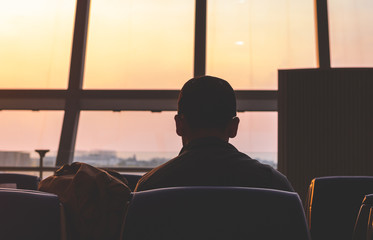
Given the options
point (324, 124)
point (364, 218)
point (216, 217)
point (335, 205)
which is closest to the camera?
point (216, 217)

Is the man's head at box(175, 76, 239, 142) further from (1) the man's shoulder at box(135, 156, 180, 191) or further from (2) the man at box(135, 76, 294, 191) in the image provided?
(1) the man's shoulder at box(135, 156, 180, 191)

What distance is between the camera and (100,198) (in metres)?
1.21

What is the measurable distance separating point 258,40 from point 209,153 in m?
3.08

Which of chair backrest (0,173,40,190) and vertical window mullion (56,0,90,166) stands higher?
vertical window mullion (56,0,90,166)

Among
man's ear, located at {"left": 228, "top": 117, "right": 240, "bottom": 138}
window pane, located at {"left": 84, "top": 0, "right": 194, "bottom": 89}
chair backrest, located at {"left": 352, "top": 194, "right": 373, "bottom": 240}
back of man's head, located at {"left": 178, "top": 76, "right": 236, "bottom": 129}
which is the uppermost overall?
window pane, located at {"left": 84, "top": 0, "right": 194, "bottom": 89}

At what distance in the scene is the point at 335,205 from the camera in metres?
1.66

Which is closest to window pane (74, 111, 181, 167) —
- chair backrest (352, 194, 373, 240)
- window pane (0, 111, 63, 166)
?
window pane (0, 111, 63, 166)

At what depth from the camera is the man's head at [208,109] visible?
1.17 meters

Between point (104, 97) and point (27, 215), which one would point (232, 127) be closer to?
point (27, 215)

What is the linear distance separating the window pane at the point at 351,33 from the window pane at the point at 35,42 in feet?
9.42

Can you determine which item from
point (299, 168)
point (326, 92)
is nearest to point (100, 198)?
point (299, 168)

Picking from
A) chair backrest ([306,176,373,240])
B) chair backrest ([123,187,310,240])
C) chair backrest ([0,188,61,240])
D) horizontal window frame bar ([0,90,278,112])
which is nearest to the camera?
chair backrest ([123,187,310,240])

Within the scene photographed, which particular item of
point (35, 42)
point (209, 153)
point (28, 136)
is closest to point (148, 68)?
point (35, 42)

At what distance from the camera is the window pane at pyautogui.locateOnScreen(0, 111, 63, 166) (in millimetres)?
3830
